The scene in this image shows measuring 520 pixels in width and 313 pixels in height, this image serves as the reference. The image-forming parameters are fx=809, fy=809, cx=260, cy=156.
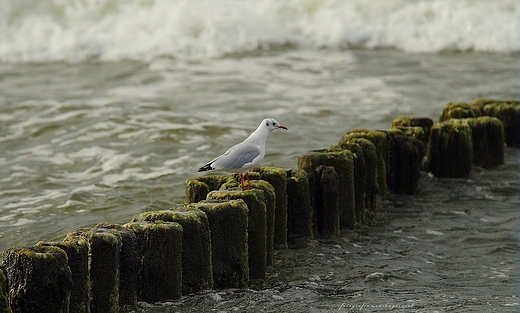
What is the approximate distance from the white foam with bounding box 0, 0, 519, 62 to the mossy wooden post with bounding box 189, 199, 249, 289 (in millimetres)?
12231

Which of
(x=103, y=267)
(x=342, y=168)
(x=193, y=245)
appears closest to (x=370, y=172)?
(x=342, y=168)

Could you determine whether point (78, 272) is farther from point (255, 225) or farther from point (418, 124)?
point (418, 124)

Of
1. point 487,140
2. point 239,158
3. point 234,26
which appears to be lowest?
point 487,140

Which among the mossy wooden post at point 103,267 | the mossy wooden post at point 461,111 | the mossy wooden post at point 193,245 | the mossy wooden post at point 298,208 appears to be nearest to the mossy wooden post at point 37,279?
the mossy wooden post at point 103,267

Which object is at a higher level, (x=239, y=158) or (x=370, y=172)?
(x=239, y=158)

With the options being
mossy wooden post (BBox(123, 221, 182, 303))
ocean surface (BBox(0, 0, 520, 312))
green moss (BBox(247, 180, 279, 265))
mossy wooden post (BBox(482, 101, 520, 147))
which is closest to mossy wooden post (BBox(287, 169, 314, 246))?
ocean surface (BBox(0, 0, 520, 312))

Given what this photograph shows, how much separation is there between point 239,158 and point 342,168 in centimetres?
124

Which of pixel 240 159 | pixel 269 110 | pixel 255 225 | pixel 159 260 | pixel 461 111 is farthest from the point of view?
pixel 269 110

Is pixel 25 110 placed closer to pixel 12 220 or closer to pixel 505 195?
pixel 12 220

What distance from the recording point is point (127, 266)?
5.66 metres

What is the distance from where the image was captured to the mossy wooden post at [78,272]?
504cm

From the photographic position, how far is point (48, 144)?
11695 mm

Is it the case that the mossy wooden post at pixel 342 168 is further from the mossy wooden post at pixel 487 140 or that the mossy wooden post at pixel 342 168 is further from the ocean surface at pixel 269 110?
the mossy wooden post at pixel 487 140

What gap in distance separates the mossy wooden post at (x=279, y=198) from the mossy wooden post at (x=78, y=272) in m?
2.39
